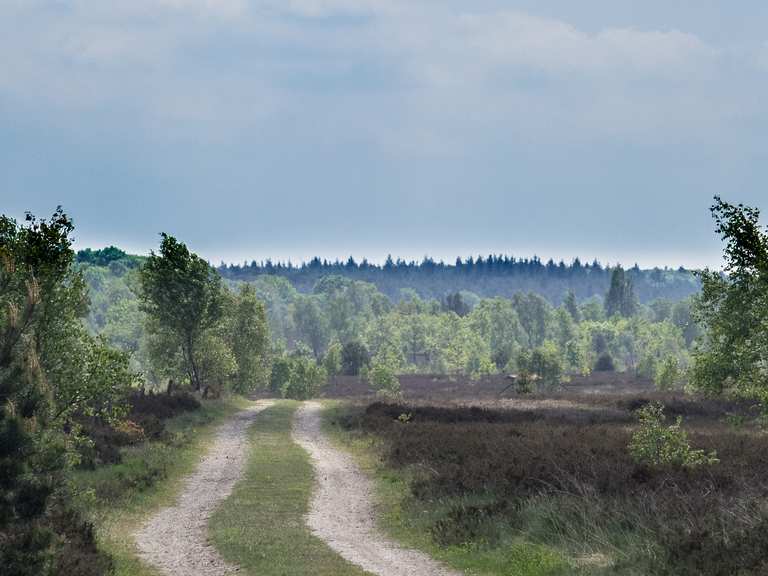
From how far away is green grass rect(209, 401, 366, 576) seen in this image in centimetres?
1511

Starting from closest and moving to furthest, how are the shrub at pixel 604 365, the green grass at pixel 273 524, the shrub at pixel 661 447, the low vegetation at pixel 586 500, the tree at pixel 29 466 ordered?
the tree at pixel 29 466 < the low vegetation at pixel 586 500 < the green grass at pixel 273 524 < the shrub at pixel 661 447 < the shrub at pixel 604 365

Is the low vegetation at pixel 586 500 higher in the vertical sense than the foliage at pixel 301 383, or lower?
higher

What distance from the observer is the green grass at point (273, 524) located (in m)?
15.1

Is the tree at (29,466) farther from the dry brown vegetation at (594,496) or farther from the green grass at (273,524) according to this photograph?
the dry brown vegetation at (594,496)

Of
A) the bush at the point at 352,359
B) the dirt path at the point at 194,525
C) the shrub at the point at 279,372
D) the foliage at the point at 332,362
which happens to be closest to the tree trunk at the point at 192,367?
the dirt path at the point at 194,525

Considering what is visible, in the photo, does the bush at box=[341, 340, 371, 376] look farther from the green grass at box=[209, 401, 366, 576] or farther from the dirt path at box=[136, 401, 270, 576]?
the green grass at box=[209, 401, 366, 576]

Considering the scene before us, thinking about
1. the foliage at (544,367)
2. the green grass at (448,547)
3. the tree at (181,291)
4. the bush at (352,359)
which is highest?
the tree at (181,291)

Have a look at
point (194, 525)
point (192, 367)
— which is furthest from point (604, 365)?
point (194, 525)

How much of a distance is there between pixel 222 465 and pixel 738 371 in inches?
821

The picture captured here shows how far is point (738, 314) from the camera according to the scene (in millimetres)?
31953

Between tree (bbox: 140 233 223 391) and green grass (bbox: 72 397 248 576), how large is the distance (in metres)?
18.5

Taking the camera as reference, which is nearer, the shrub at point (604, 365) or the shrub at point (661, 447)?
the shrub at point (661, 447)

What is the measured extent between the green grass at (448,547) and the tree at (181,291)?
30953 mm

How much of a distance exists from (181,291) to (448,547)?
141 feet
